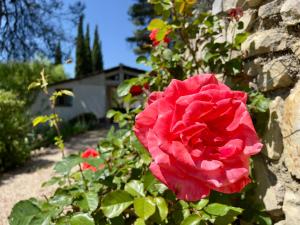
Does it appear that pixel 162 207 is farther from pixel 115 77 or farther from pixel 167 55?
pixel 115 77

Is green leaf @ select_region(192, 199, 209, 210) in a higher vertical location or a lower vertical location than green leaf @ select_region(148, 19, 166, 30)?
lower

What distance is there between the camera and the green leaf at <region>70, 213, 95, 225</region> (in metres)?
1.13

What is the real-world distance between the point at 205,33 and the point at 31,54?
11.5 m

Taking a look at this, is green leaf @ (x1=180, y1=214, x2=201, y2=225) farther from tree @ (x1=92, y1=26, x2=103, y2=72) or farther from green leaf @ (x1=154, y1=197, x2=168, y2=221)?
tree @ (x1=92, y1=26, x2=103, y2=72)

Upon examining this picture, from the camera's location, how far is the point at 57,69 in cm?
1941

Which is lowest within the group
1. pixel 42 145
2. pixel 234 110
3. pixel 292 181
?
pixel 42 145

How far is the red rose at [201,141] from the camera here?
0.72 metres

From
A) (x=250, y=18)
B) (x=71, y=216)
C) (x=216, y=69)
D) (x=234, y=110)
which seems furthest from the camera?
(x=216, y=69)

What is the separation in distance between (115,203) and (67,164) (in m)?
0.28

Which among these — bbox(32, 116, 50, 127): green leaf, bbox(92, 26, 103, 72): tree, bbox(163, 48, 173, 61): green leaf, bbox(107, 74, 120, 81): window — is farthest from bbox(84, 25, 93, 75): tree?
bbox(32, 116, 50, 127): green leaf

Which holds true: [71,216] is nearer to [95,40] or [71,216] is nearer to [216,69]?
[216,69]

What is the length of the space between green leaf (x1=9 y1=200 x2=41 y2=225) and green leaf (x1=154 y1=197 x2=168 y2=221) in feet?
1.30

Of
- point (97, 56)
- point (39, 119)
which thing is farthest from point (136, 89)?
point (97, 56)

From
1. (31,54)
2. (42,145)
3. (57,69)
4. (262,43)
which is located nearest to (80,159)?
(262,43)
